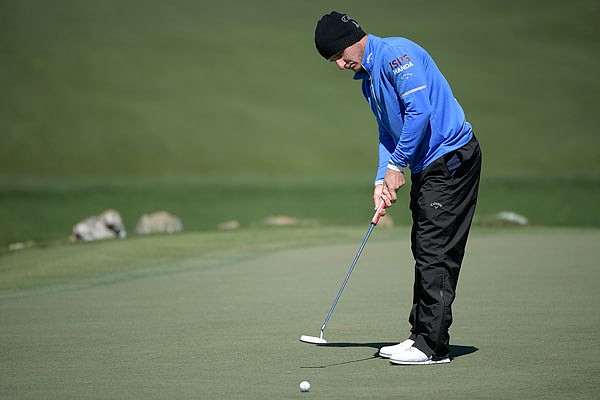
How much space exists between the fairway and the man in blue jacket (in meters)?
0.21

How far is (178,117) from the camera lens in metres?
21.8

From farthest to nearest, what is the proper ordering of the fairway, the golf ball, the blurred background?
the blurred background < the fairway < the golf ball

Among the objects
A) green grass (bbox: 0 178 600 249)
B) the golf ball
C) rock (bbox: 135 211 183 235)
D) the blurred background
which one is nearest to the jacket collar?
the golf ball

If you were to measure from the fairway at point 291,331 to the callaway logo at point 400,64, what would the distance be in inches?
46.3

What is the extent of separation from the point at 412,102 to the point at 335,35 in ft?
1.42

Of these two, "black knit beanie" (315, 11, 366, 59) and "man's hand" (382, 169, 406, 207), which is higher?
"black knit beanie" (315, 11, 366, 59)

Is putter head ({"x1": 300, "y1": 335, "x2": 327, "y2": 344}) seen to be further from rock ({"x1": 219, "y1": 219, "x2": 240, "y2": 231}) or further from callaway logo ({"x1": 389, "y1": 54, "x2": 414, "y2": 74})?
rock ({"x1": 219, "y1": 219, "x2": 240, "y2": 231})

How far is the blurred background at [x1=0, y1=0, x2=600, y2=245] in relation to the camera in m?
18.9

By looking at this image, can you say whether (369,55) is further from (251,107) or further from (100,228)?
(251,107)

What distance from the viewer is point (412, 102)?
4.07 meters

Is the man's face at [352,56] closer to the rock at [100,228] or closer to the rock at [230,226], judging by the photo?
the rock at [230,226]

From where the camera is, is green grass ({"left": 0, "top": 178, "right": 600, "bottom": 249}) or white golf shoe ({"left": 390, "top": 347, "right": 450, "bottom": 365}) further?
green grass ({"left": 0, "top": 178, "right": 600, "bottom": 249})

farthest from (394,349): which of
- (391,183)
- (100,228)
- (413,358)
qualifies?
(100,228)

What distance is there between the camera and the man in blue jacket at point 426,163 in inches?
163
